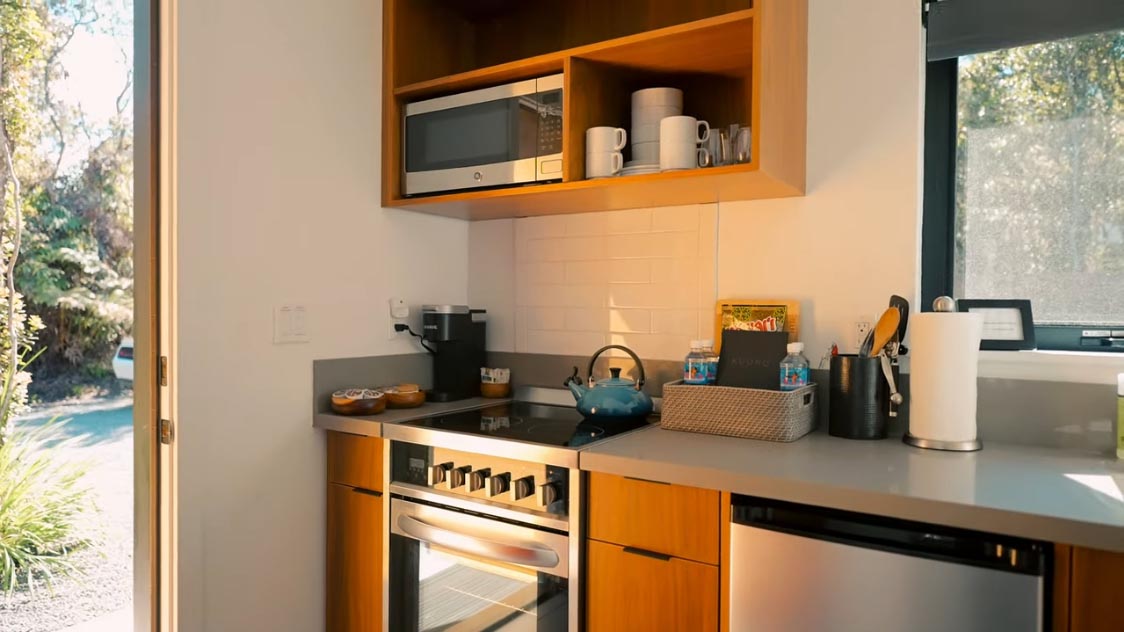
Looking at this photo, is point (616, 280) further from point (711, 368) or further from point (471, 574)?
point (471, 574)

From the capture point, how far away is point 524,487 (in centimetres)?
163

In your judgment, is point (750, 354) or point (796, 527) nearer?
point (796, 527)

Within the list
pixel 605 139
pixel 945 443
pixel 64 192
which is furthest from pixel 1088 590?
pixel 64 192

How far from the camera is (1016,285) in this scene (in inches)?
72.9

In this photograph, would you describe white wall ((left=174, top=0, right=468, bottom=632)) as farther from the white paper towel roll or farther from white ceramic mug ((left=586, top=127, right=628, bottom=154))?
the white paper towel roll

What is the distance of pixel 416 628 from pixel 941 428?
139 centimetres

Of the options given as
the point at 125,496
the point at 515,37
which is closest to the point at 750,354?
the point at 515,37

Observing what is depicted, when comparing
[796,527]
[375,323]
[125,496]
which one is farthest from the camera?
[375,323]

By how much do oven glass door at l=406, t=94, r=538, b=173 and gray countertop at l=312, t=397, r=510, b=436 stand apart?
720 millimetres

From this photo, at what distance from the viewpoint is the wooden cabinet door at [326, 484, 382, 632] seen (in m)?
1.94

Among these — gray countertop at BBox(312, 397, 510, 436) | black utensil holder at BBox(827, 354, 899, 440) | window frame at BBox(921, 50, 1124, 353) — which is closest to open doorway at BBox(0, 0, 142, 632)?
gray countertop at BBox(312, 397, 510, 436)

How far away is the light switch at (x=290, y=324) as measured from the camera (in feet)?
6.35

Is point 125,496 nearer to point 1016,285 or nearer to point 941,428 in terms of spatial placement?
point 941,428

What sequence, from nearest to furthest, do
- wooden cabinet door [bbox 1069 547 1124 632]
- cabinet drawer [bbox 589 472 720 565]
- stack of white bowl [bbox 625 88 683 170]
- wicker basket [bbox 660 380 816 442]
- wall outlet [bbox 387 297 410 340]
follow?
wooden cabinet door [bbox 1069 547 1124 632]
cabinet drawer [bbox 589 472 720 565]
wicker basket [bbox 660 380 816 442]
stack of white bowl [bbox 625 88 683 170]
wall outlet [bbox 387 297 410 340]
